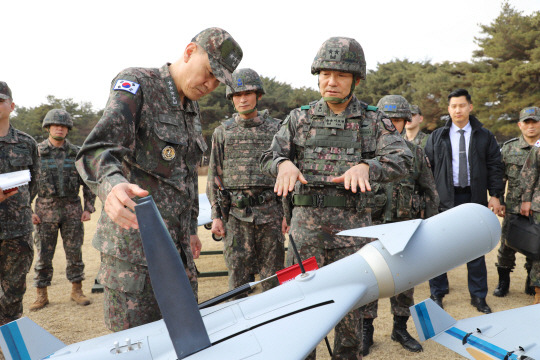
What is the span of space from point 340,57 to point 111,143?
1761mm

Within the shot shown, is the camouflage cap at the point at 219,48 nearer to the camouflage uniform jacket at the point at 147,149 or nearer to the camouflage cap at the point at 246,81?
the camouflage uniform jacket at the point at 147,149

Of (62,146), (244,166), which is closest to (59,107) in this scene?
(62,146)

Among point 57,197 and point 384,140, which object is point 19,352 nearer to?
point 384,140

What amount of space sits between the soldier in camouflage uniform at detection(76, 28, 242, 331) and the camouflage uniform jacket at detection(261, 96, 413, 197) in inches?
29.5

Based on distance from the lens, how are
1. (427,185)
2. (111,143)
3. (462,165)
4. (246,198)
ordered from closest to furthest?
(111,143), (246,198), (427,185), (462,165)

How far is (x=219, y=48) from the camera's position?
2.11 meters

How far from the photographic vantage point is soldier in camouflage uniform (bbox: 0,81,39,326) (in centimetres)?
384

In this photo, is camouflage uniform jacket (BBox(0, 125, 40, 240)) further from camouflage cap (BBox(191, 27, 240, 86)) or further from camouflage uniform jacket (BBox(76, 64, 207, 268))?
camouflage cap (BBox(191, 27, 240, 86))

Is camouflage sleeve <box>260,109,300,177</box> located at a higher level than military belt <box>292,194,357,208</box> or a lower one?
higher

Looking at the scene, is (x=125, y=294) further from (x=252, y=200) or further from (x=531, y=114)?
(x=531, y=114)

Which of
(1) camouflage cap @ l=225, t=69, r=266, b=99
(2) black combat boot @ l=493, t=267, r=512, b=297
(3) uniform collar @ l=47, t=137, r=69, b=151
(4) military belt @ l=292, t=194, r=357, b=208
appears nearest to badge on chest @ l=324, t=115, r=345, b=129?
(4) military belt @ l=292, t=194, r=357, b=208

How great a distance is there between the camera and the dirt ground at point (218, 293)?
397 cm

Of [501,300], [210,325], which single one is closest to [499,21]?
[501,300]

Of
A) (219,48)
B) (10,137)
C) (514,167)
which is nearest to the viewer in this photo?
(219,48)
